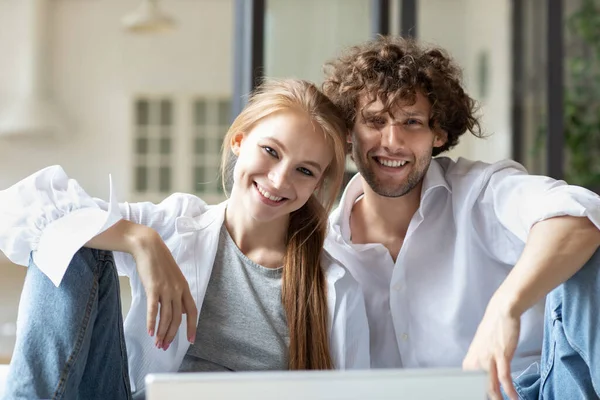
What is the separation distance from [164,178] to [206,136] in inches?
22.2

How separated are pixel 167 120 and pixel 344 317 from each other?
6.43m

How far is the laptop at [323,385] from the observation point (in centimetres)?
88

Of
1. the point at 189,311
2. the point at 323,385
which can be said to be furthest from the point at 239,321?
the point at 323,385

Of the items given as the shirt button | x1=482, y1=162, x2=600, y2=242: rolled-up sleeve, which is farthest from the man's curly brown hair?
the shirt button

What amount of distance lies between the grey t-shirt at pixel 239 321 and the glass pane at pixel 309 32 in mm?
1290

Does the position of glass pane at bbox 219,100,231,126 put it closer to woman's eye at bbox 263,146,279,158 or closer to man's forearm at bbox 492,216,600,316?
woman's eye at bbox 263,146,279,158

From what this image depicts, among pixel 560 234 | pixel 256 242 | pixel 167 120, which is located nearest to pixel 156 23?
pixel 167 120

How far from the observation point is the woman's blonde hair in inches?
62.4

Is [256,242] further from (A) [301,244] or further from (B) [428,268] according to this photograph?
(B) [428,268]

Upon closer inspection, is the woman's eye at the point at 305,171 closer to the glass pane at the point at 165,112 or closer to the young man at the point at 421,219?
the young man at the point at 421,219

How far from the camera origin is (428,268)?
5.74 feet

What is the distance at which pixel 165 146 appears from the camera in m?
7.88

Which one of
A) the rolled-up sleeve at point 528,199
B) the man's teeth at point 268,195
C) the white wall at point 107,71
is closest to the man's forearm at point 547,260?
the rolled-up sleeve at point 528,199

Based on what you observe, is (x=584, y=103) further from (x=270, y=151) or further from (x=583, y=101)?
(x=270, y=151)
